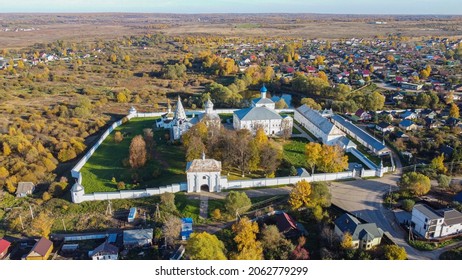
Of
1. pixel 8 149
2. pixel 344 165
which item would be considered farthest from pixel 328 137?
pixel 8 149

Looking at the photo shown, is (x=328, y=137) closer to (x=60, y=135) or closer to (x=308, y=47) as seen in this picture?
(x=60, y=135)

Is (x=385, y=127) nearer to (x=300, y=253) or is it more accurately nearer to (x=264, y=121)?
(x=264, y=121)

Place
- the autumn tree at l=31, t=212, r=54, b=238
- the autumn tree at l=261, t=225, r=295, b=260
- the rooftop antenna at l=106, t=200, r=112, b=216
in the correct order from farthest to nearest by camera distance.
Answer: the rooftop antenna at l=106, t=200, r=112, b=216 < the autumn tree at l=31, t=212, r=54, b=238 < the autumn tree at l=261, t=225, r=295, b=260

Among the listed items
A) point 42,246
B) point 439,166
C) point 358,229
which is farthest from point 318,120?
point 42,246

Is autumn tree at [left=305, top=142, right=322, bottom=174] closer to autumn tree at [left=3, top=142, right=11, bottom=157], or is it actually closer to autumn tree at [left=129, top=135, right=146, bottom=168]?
autumn tree at [left=129, top=135, right=146, bottom=168]

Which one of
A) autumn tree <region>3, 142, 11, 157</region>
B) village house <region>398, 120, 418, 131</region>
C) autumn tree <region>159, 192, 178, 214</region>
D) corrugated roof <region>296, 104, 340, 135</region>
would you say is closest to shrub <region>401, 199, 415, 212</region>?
corrugated roof <region>296, 104, 340, 135</region>

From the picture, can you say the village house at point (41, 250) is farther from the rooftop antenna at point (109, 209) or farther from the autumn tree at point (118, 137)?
the autumn tree at point (118, 137)
